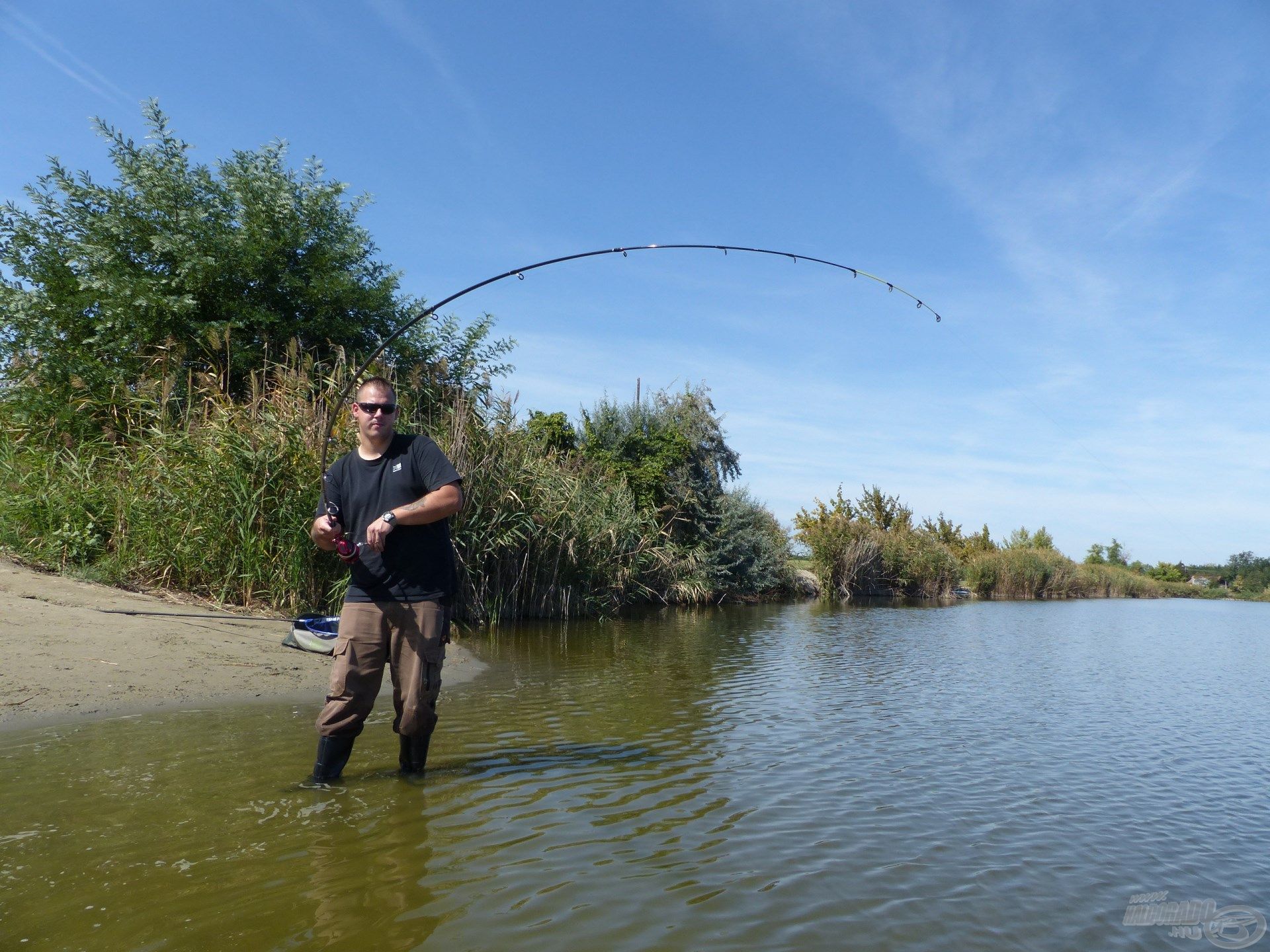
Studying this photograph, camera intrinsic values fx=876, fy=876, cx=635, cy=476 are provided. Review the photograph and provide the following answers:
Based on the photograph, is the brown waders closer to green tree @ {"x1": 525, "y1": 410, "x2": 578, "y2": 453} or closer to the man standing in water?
→ the man standing in water

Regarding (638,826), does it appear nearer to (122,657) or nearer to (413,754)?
(413,754)

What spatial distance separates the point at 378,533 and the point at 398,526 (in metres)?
0.14

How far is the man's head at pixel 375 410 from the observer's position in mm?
4582

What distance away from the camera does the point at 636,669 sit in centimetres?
1040

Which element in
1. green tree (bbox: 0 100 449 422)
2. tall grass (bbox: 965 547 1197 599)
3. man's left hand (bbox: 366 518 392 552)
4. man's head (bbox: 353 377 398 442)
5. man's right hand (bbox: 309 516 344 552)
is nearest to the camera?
man's left hand (bbox: 366 518 392 552)

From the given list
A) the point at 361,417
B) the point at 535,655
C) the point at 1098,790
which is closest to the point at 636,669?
the point at 535,655

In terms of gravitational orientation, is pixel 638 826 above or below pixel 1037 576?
below

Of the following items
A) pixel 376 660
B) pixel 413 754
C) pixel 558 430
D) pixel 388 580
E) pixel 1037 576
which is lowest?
→ pixel 413 754

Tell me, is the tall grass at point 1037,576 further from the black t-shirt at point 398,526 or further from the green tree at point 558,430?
the black t-shirt at point 398,526

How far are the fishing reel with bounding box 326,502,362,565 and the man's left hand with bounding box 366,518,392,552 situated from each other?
7.2 inches

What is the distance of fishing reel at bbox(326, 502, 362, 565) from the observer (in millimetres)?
4398

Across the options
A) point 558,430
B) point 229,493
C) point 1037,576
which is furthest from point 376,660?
point 1037,576

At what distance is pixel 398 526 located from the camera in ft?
14.3

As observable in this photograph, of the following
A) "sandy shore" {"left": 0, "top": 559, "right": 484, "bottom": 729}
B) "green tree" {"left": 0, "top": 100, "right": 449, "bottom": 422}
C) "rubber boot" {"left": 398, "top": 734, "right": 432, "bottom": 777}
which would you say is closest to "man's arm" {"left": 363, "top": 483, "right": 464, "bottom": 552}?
"rubber boot" {"left": 398, "top": 734, "right": 432, "bottom": 777}
